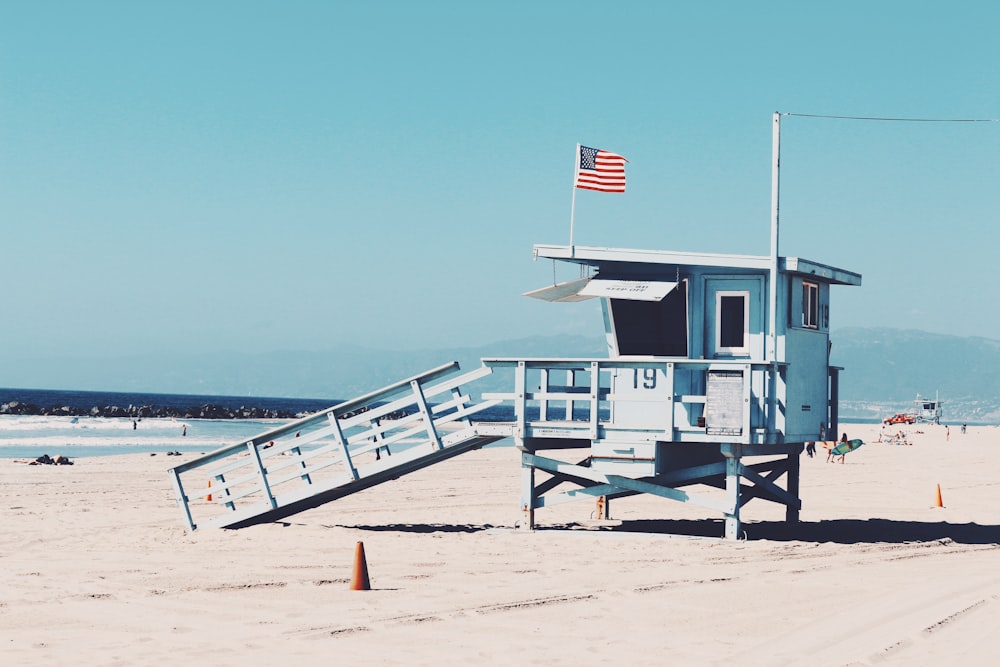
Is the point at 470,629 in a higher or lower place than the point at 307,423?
lower

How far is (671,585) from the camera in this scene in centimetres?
1262

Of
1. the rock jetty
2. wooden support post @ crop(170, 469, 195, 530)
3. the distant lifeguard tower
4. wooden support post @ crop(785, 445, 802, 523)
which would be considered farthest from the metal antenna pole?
the rock jetty

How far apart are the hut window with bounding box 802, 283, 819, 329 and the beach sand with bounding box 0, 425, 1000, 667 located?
3.19m

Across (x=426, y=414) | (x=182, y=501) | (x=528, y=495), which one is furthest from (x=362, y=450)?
(x=182, y=501)

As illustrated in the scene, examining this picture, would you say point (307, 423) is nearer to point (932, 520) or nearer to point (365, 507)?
point (365, 507)

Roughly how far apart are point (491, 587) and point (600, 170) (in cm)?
814

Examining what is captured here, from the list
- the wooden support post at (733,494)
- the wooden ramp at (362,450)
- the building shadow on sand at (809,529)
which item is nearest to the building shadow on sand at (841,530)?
the building shadow on sand at (809,529)

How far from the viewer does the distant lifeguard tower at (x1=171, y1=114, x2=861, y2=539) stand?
16.0m

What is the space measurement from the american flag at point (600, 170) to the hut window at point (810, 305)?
3359 millimetres

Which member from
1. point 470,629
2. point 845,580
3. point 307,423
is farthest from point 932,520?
point 470,629

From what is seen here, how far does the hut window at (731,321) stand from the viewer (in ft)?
54.3

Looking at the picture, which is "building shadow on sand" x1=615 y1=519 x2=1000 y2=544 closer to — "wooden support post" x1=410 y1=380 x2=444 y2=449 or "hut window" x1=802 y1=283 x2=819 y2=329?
"hut window" x1=802 y1=283 x2=819 y2=329

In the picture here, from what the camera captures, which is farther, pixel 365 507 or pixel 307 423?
pixel 365 507

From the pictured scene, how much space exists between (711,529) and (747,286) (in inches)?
176
